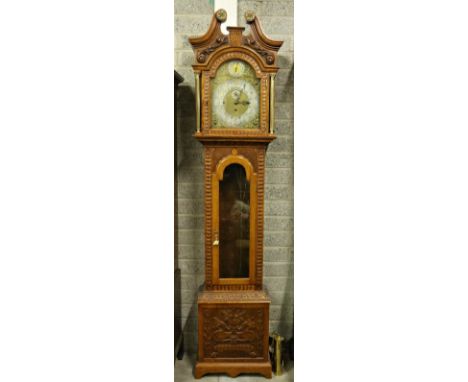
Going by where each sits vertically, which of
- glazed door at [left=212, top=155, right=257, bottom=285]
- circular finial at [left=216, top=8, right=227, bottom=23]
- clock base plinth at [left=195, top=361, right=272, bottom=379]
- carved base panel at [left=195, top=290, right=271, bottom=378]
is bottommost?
clock base plinth at [left=195, top=361, right=272, bottom=379]

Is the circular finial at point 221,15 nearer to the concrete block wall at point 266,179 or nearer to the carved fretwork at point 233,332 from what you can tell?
the concrete block wall at point 266,179

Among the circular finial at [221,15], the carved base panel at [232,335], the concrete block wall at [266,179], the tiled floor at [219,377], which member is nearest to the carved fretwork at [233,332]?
the carved base panel at [232,335]

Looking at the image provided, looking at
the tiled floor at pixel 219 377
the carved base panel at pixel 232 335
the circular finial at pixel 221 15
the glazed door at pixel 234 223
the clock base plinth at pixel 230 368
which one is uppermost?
the circular finial at pixel 221 15

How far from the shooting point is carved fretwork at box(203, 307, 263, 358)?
6.16 feet

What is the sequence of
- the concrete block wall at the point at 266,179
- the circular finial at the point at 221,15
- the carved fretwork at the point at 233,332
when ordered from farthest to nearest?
the concrete block wall at the point at 266,179 < the carved fretwork at the point at 233,332 < the circular finial at the point at 221,15

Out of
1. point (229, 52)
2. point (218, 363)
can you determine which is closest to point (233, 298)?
point (218, 363)

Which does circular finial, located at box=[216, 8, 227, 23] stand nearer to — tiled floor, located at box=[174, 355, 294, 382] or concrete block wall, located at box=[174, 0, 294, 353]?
concrete block wall, located at box=[174, 0, 294, 353]

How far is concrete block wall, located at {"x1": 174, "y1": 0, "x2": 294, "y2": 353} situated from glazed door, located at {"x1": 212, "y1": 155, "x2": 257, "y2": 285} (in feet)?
0.97

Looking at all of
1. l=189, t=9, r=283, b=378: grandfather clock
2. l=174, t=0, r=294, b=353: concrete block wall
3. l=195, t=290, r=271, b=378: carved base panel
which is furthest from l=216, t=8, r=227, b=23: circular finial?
l=195, t=290, r=271, b=378: carved base panel

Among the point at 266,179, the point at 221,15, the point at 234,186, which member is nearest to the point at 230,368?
the point at 234,186

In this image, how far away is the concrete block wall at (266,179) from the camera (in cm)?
208

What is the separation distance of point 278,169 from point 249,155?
13.6 inches

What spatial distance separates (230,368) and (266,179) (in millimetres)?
1012

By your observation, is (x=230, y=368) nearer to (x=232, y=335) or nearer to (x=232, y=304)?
(x=232, y=335)
